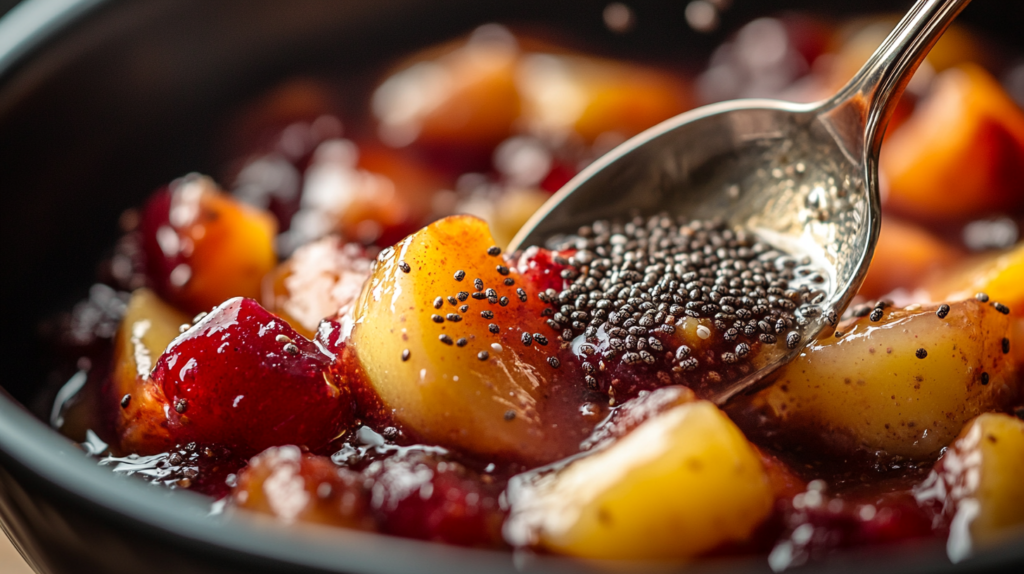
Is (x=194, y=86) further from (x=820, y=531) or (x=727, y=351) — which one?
(x=820, y=531)

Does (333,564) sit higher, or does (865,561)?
(333,564)

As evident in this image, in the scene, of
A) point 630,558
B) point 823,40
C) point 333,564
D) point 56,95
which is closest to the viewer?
point 333,564

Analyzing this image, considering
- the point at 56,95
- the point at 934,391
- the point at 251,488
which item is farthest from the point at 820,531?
the point at 56,95

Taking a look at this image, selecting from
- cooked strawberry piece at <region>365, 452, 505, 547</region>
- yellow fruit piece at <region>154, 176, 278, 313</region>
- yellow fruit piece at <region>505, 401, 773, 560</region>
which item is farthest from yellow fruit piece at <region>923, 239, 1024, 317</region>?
yellow fruit piece at <region>154, 176, 278, 313</region>

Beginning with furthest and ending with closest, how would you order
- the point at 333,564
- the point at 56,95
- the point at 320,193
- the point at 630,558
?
the point at 320,193 → the point at 56,95 → the point at 630,558 → the point at 333,564

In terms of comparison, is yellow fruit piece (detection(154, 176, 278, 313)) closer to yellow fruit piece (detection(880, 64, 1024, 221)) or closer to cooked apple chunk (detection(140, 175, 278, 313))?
cooked apple chunk (detection(140, 175, 278, 313))

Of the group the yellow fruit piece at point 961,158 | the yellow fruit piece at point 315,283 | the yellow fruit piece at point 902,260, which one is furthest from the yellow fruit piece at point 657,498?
the yellow fruit piece at point 961,158
